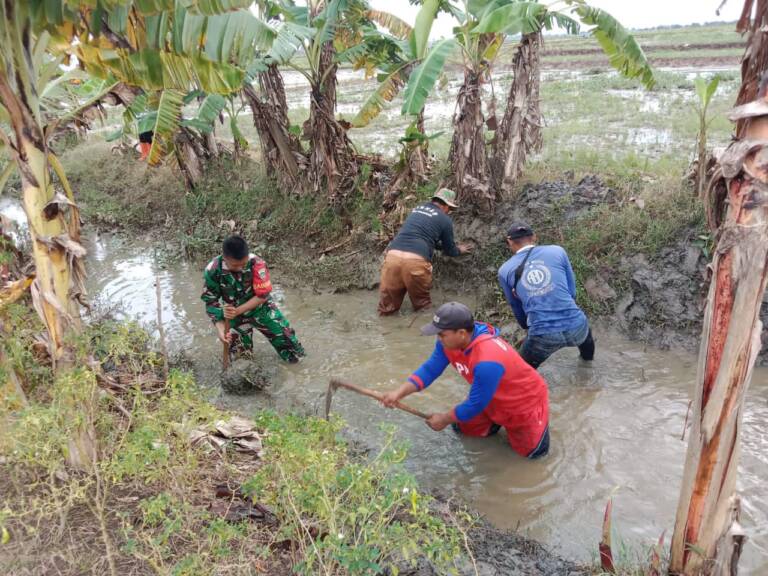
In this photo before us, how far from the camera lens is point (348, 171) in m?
8.37

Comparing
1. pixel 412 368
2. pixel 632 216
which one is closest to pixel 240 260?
pixel 412 368

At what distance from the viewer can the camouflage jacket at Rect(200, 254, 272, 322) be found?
5211 millimetres

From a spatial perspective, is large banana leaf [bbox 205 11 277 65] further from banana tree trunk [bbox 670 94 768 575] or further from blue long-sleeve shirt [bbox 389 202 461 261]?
banana tree trunk [bbox 670 94 768 575]

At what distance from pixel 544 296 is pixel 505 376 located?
1148 mm

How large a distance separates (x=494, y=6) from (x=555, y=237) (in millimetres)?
2645

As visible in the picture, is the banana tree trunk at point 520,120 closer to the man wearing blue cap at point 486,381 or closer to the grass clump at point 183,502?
the man wearing blue cap at point 486,381

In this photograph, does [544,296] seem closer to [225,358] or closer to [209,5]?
[225,358]

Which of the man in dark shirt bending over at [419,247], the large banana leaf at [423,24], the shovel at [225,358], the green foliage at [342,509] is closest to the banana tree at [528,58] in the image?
the large banana leaf at [423,24]

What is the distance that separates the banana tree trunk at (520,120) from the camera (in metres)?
6.62

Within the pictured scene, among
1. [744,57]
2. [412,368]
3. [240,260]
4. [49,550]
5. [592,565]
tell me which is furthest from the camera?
[412,368]

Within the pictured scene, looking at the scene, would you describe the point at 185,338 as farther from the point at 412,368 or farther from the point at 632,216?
the point at 632,216

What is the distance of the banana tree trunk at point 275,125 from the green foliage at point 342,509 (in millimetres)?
6313

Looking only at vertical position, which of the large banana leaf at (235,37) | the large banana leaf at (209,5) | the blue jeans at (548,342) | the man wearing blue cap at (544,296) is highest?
the large banana leaf at (209,5)

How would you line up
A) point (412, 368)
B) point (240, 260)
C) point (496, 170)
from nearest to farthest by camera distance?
point (240, 260)
point (412, 368)
point (496, 170)
